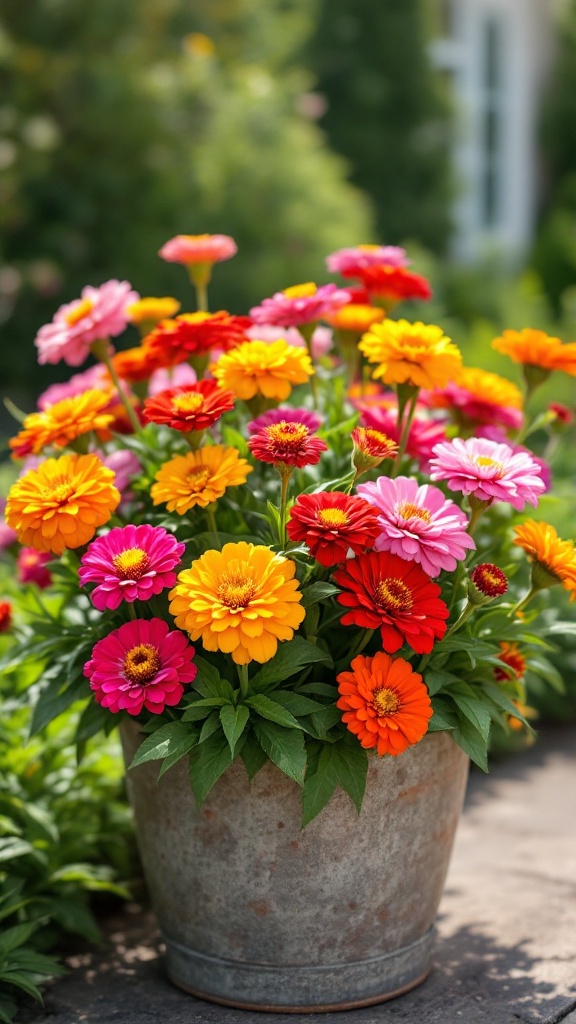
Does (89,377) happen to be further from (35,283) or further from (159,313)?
(35,283)

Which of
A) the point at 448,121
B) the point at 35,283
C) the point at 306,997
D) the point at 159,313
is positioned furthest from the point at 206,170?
the point at 306,997

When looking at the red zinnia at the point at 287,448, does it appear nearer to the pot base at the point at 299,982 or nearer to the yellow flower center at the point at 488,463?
the yellow flower center at the point at 488,463

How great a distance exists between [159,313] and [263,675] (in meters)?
0.87

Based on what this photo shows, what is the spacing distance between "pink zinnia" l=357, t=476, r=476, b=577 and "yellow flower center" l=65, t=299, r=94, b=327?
69cm

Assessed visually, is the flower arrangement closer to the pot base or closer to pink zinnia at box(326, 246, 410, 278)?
pink zinnia at box(326, 246, 410, 278)

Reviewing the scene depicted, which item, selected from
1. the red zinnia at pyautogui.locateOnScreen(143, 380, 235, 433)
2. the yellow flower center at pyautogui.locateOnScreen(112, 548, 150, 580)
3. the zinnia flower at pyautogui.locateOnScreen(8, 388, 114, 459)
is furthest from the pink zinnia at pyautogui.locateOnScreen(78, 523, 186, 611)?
the zinnia flower at pyautogui.locateOnScreen(8, 388, 114, 459)

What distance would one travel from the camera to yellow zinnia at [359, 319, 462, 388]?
1.87 metres

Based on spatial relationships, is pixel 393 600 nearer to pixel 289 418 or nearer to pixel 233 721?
pixel 233 721

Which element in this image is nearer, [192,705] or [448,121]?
[192,705]

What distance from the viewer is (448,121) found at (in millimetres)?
8945

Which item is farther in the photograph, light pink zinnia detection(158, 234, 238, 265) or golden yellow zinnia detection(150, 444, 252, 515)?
light pink zinnia detection(158, 234, 238, 265)

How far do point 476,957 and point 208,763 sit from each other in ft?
2.54

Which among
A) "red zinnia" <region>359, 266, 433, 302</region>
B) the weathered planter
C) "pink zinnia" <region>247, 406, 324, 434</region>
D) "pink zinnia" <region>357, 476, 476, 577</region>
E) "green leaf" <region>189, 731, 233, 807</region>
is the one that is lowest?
the weathered planter

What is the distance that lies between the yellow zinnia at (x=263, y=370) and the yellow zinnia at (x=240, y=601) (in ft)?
1.01
